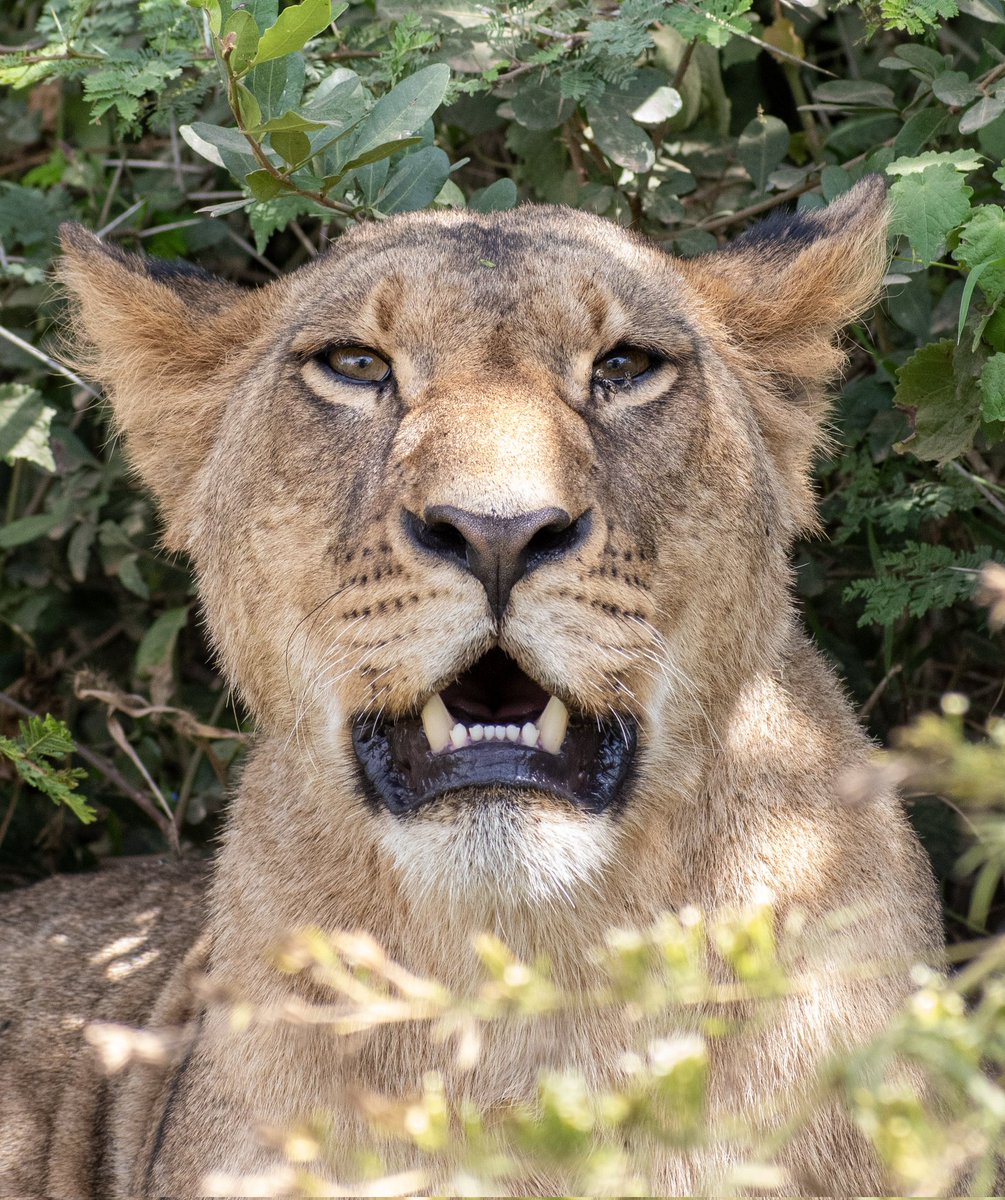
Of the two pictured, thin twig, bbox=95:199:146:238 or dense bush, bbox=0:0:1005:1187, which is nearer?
dense bush, bbox=0:0:1005:1187

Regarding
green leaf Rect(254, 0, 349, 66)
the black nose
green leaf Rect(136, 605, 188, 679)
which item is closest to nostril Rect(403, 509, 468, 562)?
the black nose

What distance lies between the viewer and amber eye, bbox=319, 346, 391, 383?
291 centimetres

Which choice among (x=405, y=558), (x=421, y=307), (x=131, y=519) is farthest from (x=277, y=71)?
(x=131, y=519)

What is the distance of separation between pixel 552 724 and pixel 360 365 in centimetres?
89

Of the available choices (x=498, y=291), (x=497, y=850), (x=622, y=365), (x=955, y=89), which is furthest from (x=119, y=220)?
(x=497, y=850)

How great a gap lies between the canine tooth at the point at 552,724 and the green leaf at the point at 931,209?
1.23 m

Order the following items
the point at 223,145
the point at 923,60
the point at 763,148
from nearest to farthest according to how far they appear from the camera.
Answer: the point at 223,145 < the point at 923,60 < the point at 763,148

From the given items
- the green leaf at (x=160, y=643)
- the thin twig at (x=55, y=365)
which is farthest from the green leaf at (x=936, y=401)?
the green leaf at (x=160, y=643)

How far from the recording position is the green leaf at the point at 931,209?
298 cm

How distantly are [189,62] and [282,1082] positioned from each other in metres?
2.38

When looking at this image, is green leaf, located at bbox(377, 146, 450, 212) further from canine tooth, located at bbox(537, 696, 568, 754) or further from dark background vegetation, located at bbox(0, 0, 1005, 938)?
canine tooth, located at bbox(537, 696, 568, 754)

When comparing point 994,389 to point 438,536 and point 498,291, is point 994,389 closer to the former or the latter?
point 498,291

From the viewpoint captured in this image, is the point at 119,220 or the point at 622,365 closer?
the point at 622,365

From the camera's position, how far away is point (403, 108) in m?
3.18
